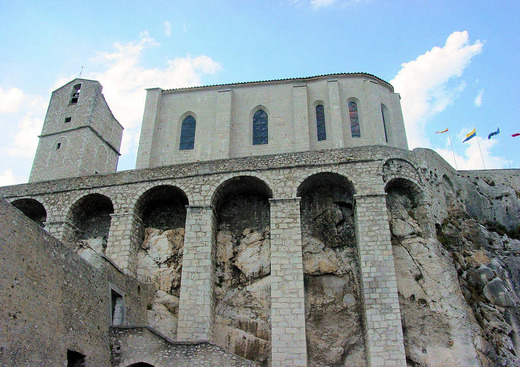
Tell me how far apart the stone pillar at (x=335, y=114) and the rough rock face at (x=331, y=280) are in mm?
5316

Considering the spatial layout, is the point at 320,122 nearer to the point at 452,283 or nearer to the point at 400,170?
the point at 400,170

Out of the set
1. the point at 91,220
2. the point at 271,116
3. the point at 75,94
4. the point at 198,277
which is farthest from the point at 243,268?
the point at 75,94

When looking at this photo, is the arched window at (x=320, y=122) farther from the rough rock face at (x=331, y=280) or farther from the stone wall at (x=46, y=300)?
the stone wall at (x=46, y=300)

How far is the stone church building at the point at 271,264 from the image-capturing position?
13000 millimetres

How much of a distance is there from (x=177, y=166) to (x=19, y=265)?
28.6 feet

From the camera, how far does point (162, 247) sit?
18125 mm

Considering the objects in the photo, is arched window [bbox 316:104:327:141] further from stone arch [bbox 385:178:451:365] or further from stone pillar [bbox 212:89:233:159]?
stone arch [bbox 385:178:451:365]

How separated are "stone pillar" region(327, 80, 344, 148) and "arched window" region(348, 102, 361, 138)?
29.2 inches

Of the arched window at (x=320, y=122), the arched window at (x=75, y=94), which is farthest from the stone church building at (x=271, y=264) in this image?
the arched window at (x=75, y=94)

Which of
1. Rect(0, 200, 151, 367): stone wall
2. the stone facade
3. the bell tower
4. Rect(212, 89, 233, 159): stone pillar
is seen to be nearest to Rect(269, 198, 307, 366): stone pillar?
Rect(0, 200, 151, 367): stone wall

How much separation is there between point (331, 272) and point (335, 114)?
Answer: 9.91 meters

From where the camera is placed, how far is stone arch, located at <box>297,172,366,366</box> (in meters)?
15.4

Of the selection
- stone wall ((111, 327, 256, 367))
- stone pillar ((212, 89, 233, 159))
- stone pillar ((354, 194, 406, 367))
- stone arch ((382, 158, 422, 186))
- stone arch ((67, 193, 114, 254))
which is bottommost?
stone wall ((111, 327, 256, 367))

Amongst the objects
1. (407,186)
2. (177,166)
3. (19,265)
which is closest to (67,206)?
(177,166)
